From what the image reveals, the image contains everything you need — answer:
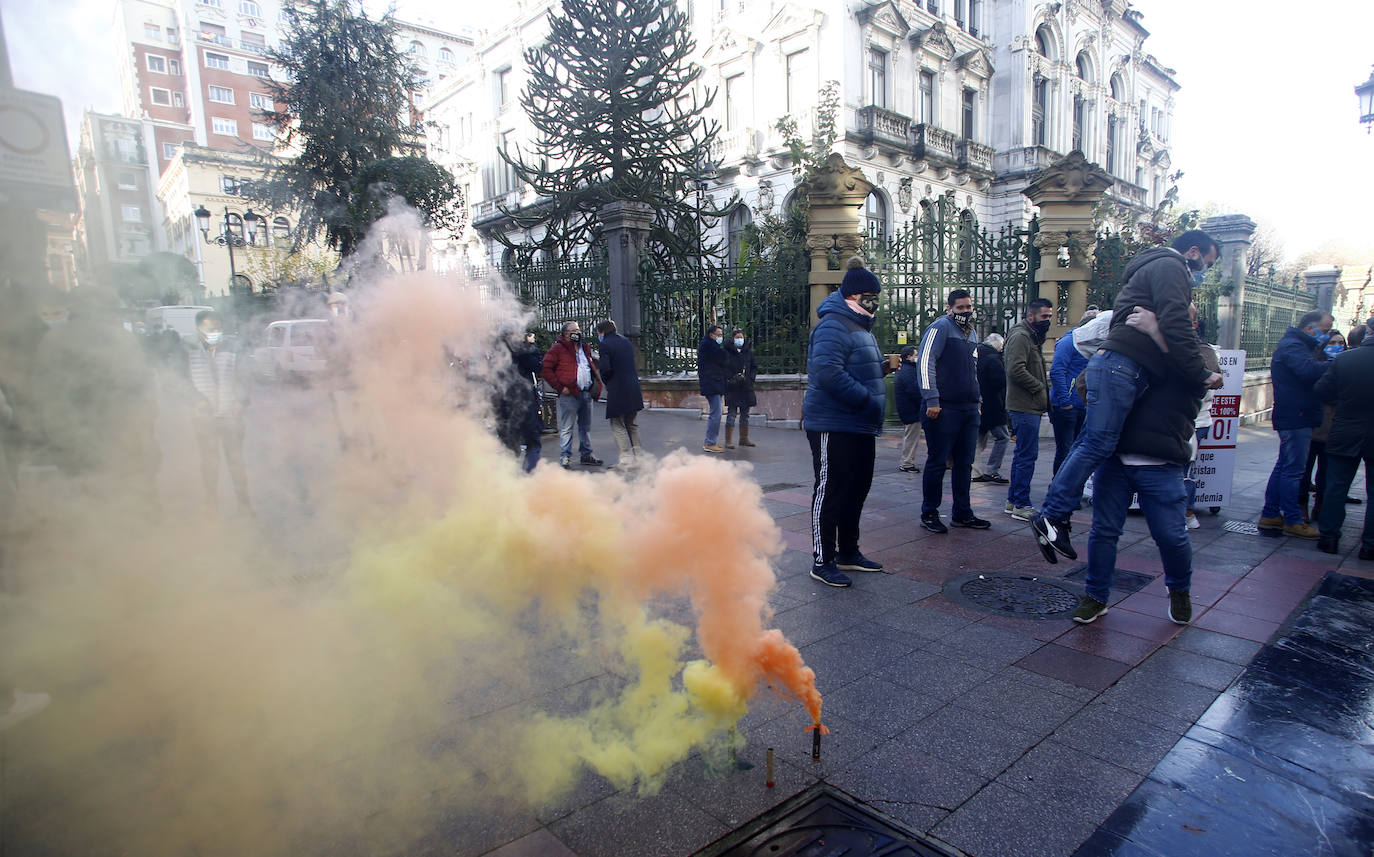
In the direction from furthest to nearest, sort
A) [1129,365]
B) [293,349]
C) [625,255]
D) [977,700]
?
[625,255] < [293,349] < [1129,365] < [977,700]

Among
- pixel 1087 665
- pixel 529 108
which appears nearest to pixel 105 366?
pixel 1087 665

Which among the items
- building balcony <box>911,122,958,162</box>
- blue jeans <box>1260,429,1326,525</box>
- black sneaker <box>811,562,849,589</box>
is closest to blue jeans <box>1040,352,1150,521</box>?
black sneaker <box>811,562,849,589</box>

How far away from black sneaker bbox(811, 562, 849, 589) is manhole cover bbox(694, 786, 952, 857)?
92.4 inches

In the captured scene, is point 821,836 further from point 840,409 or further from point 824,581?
point 840,409

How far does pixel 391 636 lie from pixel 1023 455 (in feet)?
18.8

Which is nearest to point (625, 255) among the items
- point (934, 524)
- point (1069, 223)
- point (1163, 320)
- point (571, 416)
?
point (571, 416)

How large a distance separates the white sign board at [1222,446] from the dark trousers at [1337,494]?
1.04 m

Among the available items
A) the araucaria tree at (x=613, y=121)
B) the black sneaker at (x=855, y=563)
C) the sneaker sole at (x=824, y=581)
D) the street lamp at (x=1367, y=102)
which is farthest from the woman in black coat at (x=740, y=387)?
the street lamp at (x=1367, y=102)

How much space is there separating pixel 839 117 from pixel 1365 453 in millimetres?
24115

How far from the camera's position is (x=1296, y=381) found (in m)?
6.04

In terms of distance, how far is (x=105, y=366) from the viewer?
11.5 ft

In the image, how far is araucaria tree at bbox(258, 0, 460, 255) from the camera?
16469 millimetres

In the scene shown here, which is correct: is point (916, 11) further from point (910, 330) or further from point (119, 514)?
point (119, 514)

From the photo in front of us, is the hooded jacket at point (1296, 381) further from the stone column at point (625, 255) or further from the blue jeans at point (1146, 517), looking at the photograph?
the stone column at point (625, 255)
